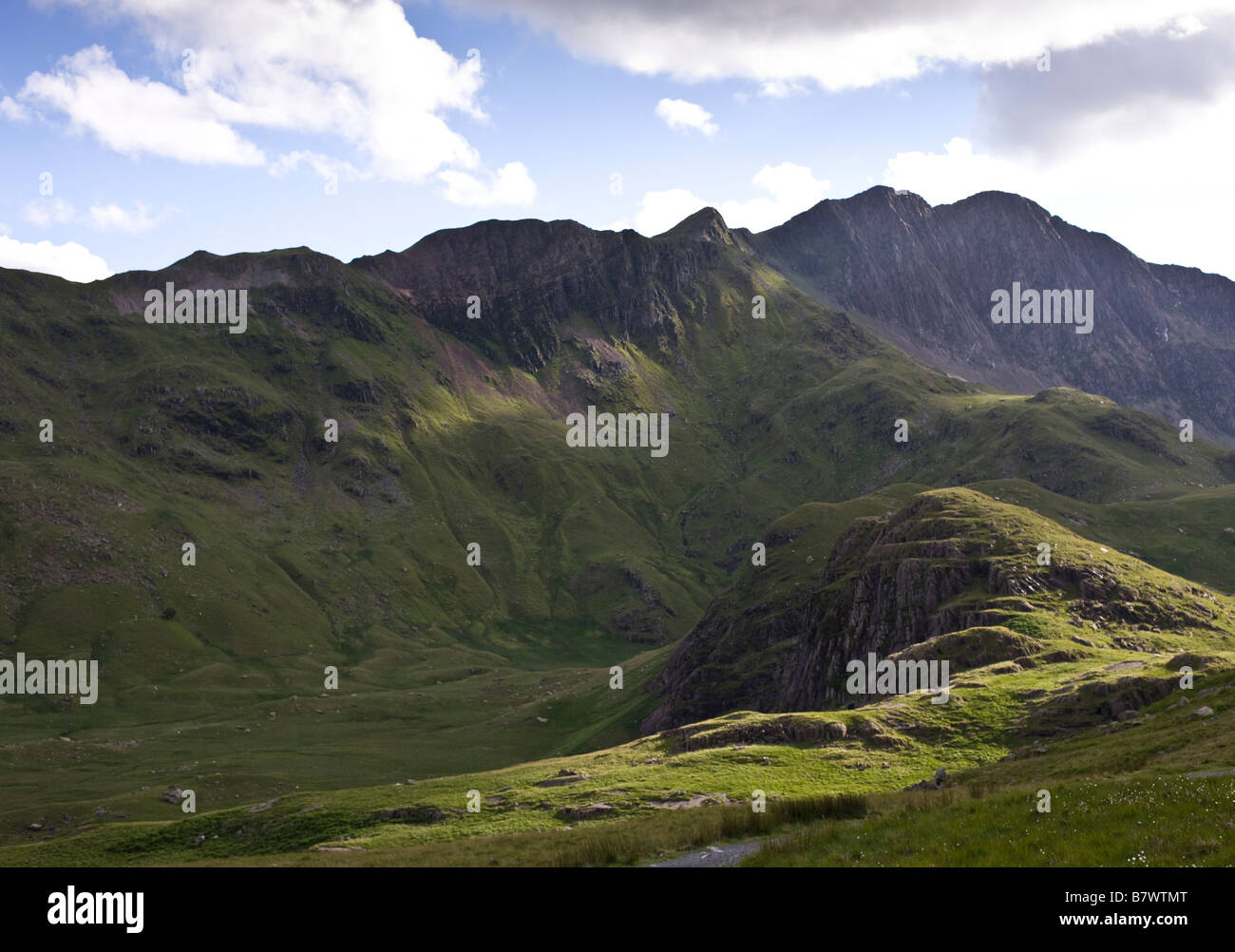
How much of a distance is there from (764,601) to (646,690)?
96.9ft

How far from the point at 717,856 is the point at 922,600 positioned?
89638 millimetres

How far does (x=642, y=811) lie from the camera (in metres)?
58.8

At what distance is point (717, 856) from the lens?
31594 millimetres

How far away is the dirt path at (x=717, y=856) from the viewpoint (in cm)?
3046

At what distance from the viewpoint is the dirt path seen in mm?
30464

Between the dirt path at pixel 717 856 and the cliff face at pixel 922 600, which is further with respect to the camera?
the cliff face at pixel 922 600

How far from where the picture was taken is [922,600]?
373 ft

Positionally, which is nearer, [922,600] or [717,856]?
[717,856]

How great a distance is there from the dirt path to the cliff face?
215 ft

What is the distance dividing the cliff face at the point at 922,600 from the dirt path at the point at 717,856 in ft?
215

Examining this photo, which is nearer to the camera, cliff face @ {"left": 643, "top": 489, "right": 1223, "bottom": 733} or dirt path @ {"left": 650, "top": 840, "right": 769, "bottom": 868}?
dirt path @ {"left": 650, "top": 840, "right": 769, "bottom": 868}

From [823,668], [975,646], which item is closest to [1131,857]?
[975,646]

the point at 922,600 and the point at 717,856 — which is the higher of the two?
the point at 922,600
